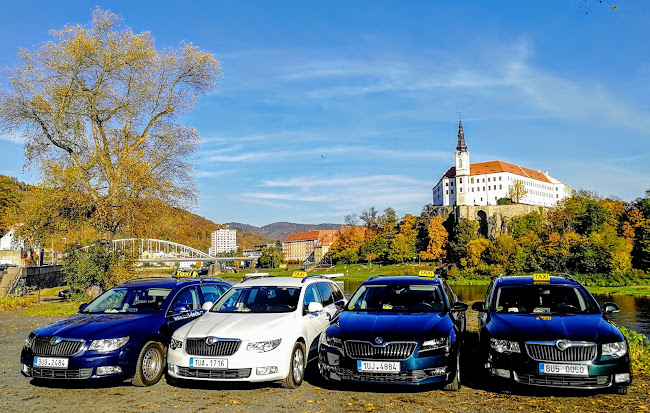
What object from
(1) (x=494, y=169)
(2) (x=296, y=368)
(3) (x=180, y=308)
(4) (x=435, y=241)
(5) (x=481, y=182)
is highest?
(1) (x=494, y=169)

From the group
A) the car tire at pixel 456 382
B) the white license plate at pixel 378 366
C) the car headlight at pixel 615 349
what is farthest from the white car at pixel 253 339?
the car headlight at pixel 615 349

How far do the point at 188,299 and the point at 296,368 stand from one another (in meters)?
2.90

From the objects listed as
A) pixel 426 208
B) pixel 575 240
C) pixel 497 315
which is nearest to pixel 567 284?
pixel 497 315

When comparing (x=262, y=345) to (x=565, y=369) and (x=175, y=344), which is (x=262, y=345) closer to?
(x=175, y=344)

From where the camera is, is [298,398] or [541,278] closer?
[298,398]

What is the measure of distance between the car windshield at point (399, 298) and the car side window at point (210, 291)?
10.2ft

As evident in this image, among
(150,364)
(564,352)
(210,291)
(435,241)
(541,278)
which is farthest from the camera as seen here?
(435,241)

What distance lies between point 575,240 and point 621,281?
12.9 metres

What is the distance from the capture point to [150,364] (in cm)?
838

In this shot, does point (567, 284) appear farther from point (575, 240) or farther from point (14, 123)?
point (575, 240)

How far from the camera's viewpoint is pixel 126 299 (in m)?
9.45

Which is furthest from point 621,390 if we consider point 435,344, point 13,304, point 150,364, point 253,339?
point 13,304

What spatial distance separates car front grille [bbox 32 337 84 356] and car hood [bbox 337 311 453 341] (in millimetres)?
3921

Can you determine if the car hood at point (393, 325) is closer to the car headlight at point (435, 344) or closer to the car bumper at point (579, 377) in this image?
the car headlight at point (435, 344)
